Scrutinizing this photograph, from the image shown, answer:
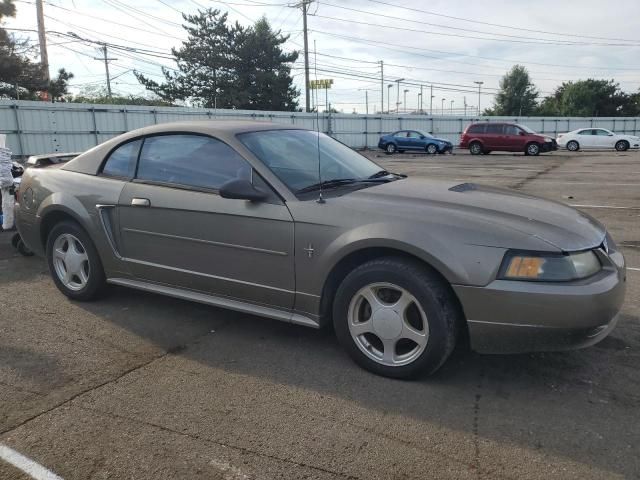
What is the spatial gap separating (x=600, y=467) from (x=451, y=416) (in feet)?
2.32

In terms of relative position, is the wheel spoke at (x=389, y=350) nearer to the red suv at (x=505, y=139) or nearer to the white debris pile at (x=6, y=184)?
the white debris pile at (x=6, y=184)

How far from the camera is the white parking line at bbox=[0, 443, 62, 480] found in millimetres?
2408

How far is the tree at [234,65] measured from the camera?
48344mm

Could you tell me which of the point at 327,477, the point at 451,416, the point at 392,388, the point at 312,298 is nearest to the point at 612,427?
the point at 451,416

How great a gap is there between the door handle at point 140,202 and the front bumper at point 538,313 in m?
2.34

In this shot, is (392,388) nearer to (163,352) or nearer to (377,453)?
(377,453)

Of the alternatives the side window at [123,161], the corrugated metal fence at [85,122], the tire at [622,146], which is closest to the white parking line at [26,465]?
the side window at [123,161]

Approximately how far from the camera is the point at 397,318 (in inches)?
124

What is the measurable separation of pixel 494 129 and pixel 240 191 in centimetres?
2659

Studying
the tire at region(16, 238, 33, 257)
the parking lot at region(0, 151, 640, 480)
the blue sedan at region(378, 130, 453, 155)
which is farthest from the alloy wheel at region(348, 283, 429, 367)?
the blue sedan at region(378, 130, 453, 155)

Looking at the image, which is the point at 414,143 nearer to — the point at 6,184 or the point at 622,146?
the point at 622,146

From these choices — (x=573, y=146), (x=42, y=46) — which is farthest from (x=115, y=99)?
(x=573, y=146)

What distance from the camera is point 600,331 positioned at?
2.97m

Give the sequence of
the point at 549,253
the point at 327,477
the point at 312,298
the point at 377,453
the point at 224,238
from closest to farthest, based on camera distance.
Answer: the point at 327,477 < the point at 377,453 < the point at 549,253 < the point at 312,298 < the point at 224,238
